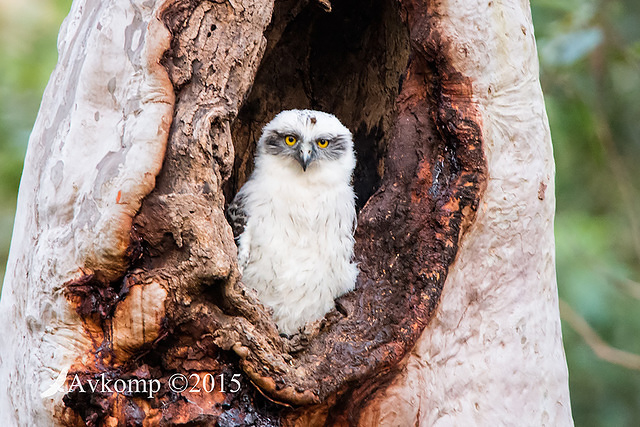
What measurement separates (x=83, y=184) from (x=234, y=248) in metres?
0.63

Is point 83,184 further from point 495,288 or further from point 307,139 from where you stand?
point 495,288

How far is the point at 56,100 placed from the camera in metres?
2.92

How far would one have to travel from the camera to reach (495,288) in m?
3.06

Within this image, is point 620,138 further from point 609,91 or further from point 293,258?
point 293,258

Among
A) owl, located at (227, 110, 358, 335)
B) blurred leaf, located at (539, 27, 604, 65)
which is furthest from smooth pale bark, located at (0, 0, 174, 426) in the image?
blurred leaf, located at (539, 27, 604, 65)

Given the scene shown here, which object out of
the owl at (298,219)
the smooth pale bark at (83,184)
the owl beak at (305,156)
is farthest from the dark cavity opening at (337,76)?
the smooth pale bark at (83,184)

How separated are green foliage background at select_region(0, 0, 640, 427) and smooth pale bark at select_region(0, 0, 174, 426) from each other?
8.31ft

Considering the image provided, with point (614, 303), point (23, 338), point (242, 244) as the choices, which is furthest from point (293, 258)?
point (614, 303)

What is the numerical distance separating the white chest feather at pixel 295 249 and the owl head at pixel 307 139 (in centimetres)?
16

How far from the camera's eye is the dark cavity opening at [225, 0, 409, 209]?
424 cm

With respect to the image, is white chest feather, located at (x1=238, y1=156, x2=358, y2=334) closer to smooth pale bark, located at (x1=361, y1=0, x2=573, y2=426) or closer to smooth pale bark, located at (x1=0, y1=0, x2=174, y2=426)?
smooth pale bark, located at (x1=361, y1=0, x2=573, y2=426)

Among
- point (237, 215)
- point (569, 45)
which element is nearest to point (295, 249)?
point (237, 215)

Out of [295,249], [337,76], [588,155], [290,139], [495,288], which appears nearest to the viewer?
→ [495,288]

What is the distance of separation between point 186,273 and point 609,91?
4960mm
